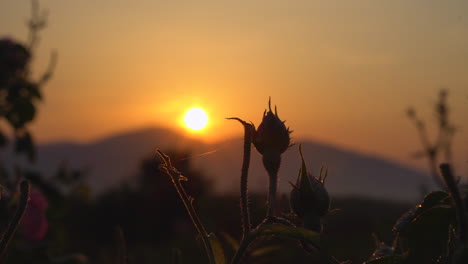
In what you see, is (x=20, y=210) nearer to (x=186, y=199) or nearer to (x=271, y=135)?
(x=186, y=199)

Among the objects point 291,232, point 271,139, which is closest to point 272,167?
point 271,139

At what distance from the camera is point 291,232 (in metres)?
0.92

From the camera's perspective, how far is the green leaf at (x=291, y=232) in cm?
89

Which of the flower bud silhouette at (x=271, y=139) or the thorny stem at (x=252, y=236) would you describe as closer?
the thorny stem at (x=252, y=236)

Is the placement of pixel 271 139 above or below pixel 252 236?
above

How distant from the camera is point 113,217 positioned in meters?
17.9

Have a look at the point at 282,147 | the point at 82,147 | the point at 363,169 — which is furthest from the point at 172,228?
the point at 82,147

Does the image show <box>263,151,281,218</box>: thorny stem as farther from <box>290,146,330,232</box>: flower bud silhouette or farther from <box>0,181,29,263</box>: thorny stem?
<box>0,181,29,263</box>: thorny stem

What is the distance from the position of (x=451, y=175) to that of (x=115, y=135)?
16652 centimetres

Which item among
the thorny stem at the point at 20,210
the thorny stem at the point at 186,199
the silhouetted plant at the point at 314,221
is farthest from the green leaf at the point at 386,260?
the thorny stem at the point at 20,210

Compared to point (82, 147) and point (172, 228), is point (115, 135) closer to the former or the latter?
point (82, 147)

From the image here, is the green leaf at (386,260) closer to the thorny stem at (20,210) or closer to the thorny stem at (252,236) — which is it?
the thorny stem at (252,236)

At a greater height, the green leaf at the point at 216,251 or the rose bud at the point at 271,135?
the rose bud at the point at 271,135

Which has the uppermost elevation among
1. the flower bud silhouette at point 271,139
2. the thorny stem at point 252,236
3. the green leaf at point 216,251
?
the flower bud silhouette at point 271,139
